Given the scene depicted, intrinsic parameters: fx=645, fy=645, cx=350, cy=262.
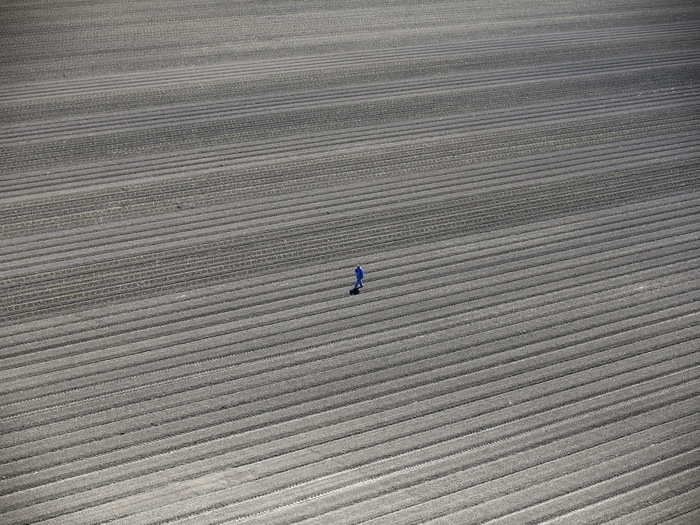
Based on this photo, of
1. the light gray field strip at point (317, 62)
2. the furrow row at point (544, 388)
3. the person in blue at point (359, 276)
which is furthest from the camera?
the light gray field strip at point (317, 62)

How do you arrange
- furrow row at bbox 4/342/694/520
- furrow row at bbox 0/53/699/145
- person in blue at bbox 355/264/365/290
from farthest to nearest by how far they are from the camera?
furrow row at bbox 0/53/699/145 < person in blue at bbox 355/264/365/290 < furrow row at bbox 4/342/694/520

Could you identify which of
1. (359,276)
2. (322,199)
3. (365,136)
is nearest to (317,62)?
(365,136)

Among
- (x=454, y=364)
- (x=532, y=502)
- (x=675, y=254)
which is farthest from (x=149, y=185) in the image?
(x=675, y=254)

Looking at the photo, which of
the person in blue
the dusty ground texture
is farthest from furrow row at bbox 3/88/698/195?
the person in blue

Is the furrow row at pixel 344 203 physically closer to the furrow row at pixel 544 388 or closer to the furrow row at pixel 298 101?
the furrow row at pixel 298 101

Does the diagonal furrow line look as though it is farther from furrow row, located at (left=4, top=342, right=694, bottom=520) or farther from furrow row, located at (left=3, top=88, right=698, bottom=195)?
furrow row, located at (left=4, top=342, right=694, bottom=520)

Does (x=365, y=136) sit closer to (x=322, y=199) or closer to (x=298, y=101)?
(x=298, y=101)

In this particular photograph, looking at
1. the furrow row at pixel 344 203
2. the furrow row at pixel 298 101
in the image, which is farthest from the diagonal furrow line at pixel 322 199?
the furrow row at pixel 298 101

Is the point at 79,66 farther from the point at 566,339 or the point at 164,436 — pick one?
the point at 566,339
